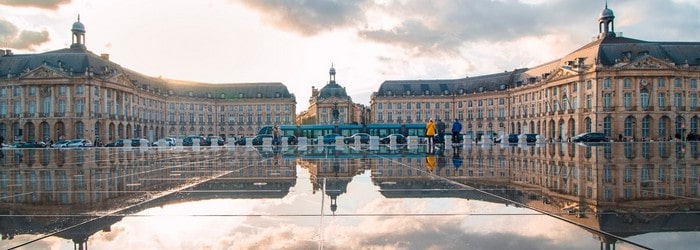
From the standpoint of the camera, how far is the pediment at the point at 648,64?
232 ft

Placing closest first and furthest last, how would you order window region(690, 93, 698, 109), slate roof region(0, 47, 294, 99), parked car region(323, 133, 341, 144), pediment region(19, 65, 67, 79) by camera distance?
parked car region(323, 133, 341, 144)
window region(690, 93, 698, 109)
pediment region(19, 65, 67, 79)
slate roof region(0, 47, 294, 99)

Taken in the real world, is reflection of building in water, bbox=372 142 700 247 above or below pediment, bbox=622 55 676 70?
A: below

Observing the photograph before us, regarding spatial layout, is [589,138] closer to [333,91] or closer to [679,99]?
[679,99]

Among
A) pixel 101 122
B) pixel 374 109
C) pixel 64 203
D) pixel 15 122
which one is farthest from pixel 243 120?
pixel 64 203

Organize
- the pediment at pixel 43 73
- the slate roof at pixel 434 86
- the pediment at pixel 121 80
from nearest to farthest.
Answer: the pediment at pixel 43 73 < the pediment at pixel 121 80 < the slate roof at pixel 434 86

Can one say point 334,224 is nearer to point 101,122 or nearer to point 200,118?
point 101,122

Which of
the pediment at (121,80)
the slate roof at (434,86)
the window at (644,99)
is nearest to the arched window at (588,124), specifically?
the window at (644,99)

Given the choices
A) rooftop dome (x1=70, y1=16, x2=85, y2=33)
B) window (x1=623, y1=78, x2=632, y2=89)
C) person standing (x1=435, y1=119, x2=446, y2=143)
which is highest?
rooftop dome (x1=70, y1=16, x2=85, y2=33)

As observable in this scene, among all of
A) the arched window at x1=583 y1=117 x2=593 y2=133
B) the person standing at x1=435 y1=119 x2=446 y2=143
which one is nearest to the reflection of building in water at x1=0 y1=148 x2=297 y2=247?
the person standing at x1=435 y1=119 x2=446 y2=143

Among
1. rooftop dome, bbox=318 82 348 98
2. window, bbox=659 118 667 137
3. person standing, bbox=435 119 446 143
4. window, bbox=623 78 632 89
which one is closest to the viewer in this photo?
person standing, bbox=435 119 446 143

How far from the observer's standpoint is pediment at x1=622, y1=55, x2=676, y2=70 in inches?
2785

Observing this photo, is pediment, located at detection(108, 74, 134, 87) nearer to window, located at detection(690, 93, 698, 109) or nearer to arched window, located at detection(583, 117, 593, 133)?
arched window, located at detection(583, 117, 593, 133)

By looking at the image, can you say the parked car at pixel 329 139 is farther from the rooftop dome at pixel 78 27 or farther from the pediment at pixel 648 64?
the rooftop dome at pixel 78 27

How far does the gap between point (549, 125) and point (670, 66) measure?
19959 mm
